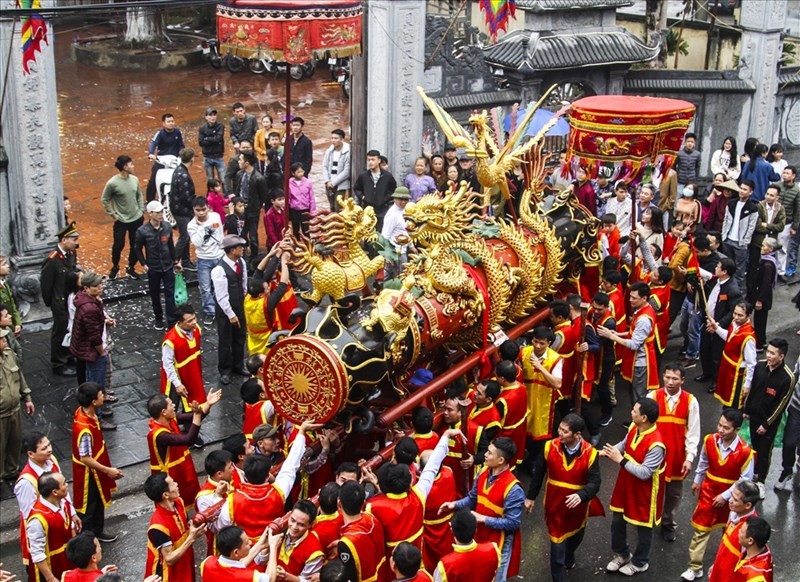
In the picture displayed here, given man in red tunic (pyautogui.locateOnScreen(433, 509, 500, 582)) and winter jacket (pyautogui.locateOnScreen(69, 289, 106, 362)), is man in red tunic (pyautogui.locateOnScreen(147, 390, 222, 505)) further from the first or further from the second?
man in red tunic (pyautogui.locateOnScreen(433, 509, 500, 582))

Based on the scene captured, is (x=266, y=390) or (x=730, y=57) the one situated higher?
(x=730, y=57)

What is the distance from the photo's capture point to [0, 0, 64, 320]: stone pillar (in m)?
12.2

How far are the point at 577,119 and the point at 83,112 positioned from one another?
13.2 meters

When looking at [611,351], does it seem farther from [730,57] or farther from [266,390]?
[730,57]

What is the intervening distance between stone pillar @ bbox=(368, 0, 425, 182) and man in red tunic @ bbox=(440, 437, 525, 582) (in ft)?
26.1

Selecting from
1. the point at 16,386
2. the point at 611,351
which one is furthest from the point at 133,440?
the point at 611,351

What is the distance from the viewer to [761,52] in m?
16.9

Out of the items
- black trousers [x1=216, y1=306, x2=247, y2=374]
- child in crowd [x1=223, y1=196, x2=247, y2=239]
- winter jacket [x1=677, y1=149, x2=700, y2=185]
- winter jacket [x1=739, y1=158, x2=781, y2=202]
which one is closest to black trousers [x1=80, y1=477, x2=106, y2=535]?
black trousers [x1=216, y1=306, x2=247, y2=374]

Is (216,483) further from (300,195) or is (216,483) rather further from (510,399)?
(300,195)

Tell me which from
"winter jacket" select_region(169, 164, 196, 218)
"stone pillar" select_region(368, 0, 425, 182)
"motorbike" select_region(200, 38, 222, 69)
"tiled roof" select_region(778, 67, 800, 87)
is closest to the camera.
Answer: "winter jacket" select_region(169, 164, 196, 218)

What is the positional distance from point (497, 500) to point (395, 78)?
837cm

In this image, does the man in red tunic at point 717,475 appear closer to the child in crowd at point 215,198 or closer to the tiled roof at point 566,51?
the child in crowd at point 215,198

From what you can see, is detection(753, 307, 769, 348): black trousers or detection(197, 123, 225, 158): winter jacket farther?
detection(197, 123, 225, 158): winter jacket

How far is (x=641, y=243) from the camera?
12.1 meters
